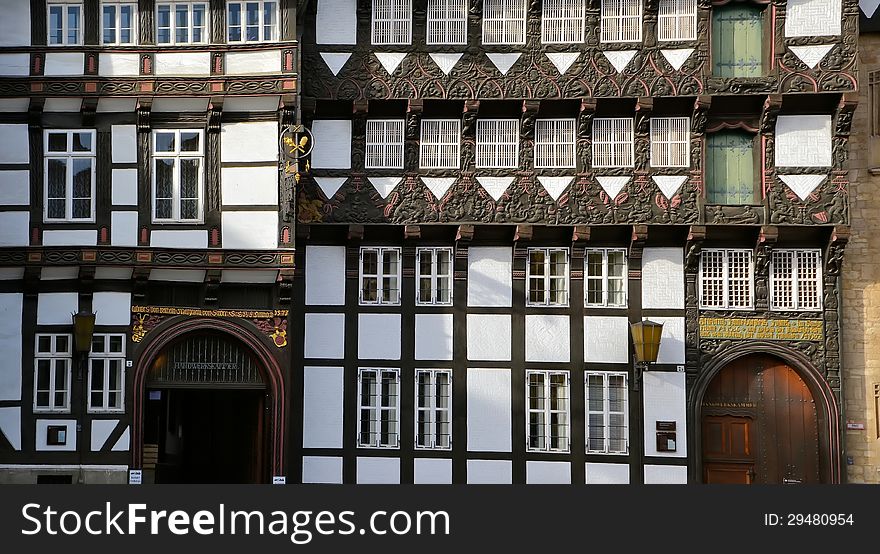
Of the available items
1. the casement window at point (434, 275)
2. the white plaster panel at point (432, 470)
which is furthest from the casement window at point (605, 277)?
the white plaster panel at point (432, 470)

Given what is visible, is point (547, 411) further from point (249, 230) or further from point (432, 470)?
point (249, 230)

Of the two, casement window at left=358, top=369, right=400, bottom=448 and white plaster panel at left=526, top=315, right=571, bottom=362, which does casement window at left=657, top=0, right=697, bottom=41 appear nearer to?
white plaster panel at left=526, top=315, right=571, bottom=362

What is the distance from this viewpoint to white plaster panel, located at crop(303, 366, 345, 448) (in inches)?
917

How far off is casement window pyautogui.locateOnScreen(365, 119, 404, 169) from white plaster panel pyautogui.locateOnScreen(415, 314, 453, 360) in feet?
9.08

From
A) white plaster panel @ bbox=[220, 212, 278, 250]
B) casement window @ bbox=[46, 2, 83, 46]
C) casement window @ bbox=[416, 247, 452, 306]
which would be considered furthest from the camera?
casement window @ bbox=[416, 247, 452, 306]

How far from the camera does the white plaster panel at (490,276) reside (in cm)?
2353

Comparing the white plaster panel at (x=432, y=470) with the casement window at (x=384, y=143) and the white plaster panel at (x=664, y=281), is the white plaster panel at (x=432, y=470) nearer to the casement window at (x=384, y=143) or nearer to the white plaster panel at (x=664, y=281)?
the white plaster panel at (x=664, y=281)

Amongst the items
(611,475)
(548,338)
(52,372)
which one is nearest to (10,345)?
(52,372)

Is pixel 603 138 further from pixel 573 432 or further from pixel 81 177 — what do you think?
pixel 81 177

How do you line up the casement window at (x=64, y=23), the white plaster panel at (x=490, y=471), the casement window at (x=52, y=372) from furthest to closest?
the white plaster panel at (x=490, y=471)
the casement window at (x=64, y=23)
the casement window at (x=52, y=372)

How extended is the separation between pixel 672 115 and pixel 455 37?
13.3ft

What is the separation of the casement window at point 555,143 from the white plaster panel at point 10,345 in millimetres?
9331

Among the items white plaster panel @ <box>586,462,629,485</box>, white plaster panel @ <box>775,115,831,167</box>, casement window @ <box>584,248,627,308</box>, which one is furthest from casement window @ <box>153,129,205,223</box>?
white plaster panel @ <box>775,115,831,167</box>

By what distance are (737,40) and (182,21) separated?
380 inches
